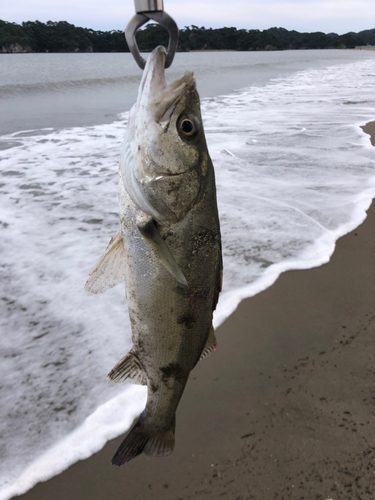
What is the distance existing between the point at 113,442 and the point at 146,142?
2121 mm

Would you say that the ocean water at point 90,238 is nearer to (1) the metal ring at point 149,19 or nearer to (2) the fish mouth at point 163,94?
(2) the fish mouth at point 163,94

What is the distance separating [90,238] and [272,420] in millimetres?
3674

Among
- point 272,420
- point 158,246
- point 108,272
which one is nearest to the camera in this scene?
point 158,246

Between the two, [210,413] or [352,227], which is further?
[352,227]

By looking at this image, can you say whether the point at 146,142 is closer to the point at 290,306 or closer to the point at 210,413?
the point at 210,413

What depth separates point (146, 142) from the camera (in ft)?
5.55

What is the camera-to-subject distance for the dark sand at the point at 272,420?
2.38 metres

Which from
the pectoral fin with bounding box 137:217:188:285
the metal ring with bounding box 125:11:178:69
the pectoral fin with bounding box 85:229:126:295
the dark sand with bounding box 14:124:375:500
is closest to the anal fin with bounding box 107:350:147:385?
the pectoral fin with bounding box 85:229:126:295

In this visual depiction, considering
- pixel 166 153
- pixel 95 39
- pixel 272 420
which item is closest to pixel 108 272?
pixel 166 153

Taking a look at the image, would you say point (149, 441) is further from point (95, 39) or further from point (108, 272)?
point (95, 39)

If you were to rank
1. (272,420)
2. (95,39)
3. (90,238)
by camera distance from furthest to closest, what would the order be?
(95,39), (90,238), (272,420)

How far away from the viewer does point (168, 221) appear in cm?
165

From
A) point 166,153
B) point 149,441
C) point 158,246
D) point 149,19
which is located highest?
point 149,19

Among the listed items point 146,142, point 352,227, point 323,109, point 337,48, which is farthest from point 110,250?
point 337,48
